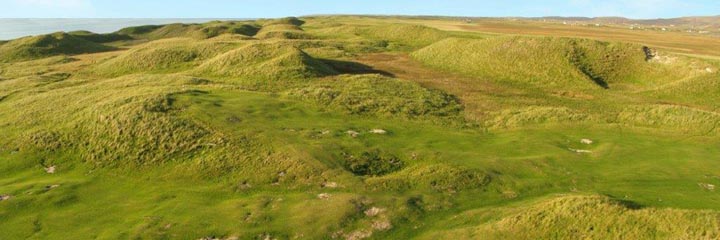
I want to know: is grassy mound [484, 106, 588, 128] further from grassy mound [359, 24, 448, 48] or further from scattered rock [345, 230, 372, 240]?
grassy mound [359, 24, 448, 48]

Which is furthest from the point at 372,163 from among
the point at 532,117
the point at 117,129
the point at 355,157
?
the point at 117,129

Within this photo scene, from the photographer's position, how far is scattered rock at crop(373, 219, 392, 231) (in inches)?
845

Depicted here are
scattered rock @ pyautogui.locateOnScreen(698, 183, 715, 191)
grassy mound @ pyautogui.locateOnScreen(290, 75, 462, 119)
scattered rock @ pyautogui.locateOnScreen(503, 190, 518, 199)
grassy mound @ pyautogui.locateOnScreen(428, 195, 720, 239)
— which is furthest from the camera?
grassy mound @ pyautogui.locateOnScreen(290, 75, 462, 119)

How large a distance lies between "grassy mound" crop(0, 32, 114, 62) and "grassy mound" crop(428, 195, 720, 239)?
103226 mm

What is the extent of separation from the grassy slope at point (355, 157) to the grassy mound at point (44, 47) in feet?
146

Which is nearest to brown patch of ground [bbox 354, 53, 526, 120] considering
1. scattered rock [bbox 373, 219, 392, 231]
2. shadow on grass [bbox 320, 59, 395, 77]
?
shadow on grass [bbox 320, 59, 395, 77]

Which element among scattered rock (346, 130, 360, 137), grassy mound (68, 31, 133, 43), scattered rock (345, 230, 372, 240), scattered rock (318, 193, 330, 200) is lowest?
scattered rock (345, 230, 372, 240)

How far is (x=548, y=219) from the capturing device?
66.9 ft

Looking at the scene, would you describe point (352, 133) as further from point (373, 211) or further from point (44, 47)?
point (44, 47)

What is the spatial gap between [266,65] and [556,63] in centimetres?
3882

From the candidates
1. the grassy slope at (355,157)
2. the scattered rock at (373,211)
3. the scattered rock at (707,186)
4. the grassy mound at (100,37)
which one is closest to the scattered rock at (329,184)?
the grassy slope at (355,157)

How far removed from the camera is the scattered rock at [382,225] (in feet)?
70.4

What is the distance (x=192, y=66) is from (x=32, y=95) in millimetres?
22895

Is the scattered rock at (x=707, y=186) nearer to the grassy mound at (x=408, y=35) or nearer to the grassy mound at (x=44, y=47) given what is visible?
the grassy mound at (x=408, y=35)
